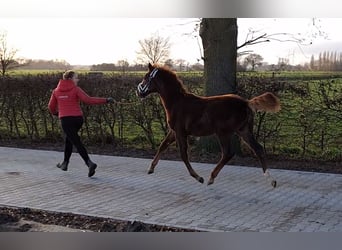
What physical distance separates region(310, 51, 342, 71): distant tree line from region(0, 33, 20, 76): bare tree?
3604 mm

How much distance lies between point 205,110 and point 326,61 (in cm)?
158

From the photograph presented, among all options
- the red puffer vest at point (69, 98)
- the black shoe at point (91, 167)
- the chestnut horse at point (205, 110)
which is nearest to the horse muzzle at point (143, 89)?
the chestnut horse at point (205, 110)

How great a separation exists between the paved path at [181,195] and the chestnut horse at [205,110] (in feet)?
1.55

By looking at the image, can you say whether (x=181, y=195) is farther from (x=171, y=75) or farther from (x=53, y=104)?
(x=53, y=104)

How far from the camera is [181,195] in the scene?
5.20 m

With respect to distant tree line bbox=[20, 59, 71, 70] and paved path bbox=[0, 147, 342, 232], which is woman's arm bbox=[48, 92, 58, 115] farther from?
paved path bbox=[0, 147, 342, 232]

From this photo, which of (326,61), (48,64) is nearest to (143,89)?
(48,64)

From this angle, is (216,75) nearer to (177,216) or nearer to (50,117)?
(177,216)

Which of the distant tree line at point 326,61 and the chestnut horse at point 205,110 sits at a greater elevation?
the distant tree line at point 326,61

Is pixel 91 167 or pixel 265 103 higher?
pixel 265 103

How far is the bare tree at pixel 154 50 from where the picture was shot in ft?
16.8

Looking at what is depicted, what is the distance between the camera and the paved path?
4359 millimetres

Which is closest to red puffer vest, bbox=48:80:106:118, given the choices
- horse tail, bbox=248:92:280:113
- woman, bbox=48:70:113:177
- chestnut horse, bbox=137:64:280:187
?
woman, bbox=48:70:113:177

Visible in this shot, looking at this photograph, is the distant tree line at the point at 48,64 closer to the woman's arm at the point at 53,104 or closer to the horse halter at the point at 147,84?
the woman's arm at the point at 53,104
